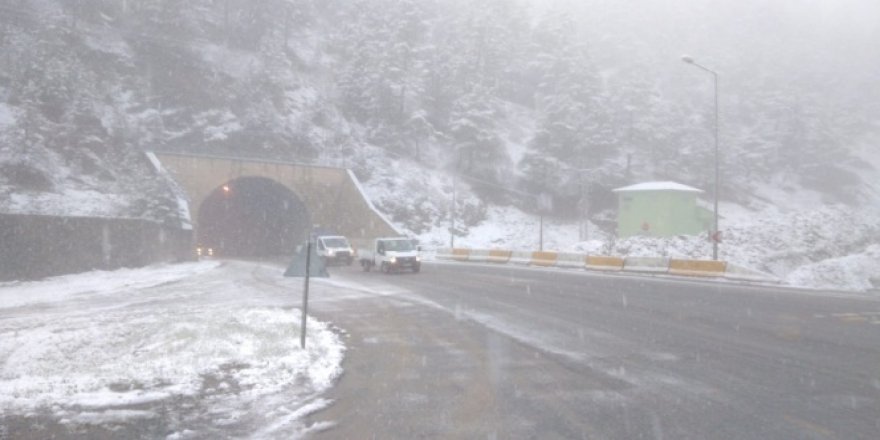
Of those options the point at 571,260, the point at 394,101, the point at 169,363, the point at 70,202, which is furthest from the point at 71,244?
the point at 394,101

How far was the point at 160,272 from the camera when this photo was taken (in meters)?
30.5

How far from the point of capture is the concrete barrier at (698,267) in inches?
1086

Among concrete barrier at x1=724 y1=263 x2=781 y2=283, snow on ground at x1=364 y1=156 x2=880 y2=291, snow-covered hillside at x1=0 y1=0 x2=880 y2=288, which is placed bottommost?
concrete barrier at x1=724 y1=263 x2=781 y2=283

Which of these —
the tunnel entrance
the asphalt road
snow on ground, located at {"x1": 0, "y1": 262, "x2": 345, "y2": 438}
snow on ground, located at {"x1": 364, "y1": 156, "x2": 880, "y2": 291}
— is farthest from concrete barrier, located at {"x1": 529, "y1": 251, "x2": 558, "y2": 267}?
snow on ground, located at {"x1": 0, "y1": 262, "x2": 345, "y2": 438}

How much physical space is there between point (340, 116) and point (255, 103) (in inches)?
358

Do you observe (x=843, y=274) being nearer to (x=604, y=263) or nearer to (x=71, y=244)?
(x=604, y=263)

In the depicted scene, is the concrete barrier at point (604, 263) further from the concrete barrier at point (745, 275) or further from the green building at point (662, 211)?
the green building at point (662, 211)

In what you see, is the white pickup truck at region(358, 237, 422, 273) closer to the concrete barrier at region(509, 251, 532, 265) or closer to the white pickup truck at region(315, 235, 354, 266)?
the white pickup truck at region(315, 235, 354, 266)

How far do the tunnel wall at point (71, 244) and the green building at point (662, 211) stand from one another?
32.6 meters

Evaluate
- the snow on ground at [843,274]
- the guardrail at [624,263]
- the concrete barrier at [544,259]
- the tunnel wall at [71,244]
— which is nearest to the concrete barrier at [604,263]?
the guardrail at [624,263]

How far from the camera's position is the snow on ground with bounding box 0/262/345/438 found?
714 cm

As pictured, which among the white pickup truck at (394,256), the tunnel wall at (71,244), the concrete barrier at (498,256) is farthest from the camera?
the concrete barrier at (498,256)

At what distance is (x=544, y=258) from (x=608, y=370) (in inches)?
1195

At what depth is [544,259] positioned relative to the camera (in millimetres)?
39219
